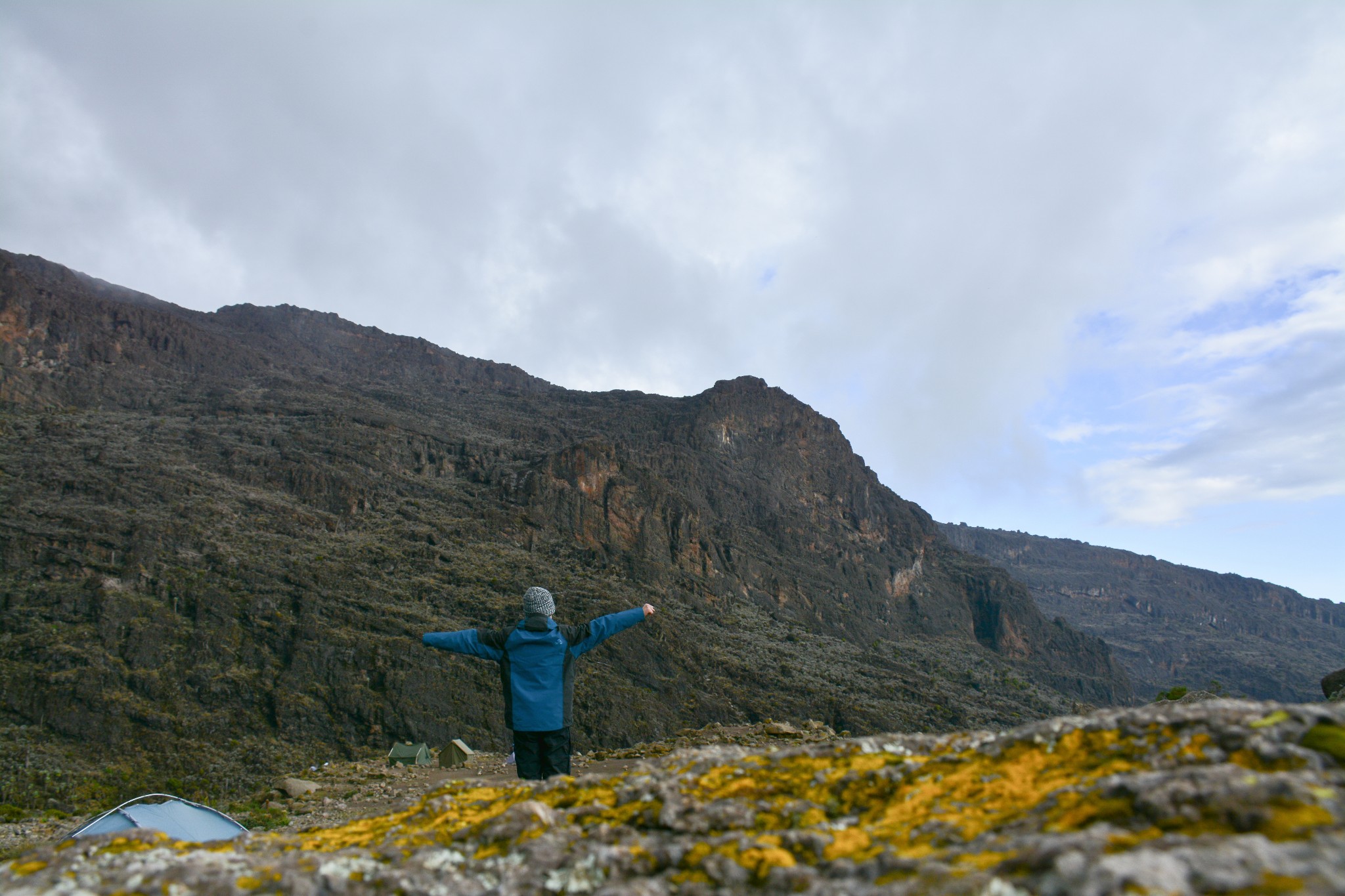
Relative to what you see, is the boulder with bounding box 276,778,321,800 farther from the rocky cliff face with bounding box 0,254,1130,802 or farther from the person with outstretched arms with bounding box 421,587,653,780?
the rocky cliff face with bounding box 0,254,1130,802

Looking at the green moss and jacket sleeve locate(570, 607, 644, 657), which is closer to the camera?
the green moss

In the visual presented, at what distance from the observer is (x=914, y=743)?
3.48 meters

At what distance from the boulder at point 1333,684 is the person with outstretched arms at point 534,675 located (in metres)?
11.0

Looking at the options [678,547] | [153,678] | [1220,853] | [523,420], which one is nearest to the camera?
[1220,853]

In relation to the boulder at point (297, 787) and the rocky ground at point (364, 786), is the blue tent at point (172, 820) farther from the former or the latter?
the boulder at point (297, 787)

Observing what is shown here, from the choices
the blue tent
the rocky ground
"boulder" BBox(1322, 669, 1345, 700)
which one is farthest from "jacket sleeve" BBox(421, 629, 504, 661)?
"boulder" BBox(1322, 669, 1345, 700)

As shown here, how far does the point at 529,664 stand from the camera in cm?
597

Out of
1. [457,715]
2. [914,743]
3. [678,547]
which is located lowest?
[457,715]

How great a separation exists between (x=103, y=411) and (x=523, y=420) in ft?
230

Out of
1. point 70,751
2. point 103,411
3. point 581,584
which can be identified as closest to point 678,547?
point 581,584

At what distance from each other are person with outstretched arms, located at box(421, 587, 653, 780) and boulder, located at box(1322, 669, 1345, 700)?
11012mm

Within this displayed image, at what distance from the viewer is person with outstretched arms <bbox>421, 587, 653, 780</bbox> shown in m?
5.95

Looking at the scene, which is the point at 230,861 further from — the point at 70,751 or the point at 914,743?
the point at 70,751

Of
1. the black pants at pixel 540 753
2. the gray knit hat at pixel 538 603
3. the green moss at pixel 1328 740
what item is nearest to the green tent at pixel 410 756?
the black pants at pixel 540 753
